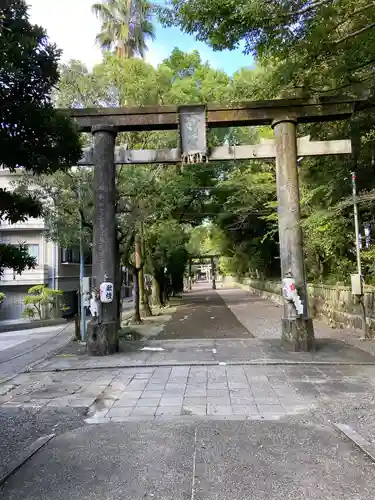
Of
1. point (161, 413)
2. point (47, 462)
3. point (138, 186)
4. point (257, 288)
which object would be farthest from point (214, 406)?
point (257, 288)

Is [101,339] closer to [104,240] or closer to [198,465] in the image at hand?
[104,240]

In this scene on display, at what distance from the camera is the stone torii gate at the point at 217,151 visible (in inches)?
383

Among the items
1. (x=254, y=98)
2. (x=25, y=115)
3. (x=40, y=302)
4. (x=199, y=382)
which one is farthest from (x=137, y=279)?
(x=25, y=115)

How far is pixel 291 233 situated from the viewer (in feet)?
32.1

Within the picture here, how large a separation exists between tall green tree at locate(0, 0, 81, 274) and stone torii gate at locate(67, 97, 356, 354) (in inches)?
233

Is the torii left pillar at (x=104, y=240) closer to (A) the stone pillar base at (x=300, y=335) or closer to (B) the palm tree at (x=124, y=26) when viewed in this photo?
Answer: (A) the stone pillar base at (x=300, y=335)

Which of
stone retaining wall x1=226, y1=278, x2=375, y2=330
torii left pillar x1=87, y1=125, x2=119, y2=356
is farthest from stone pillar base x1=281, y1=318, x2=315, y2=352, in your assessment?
torii left pillar x1=87, y1=125, x2=119, y2=356

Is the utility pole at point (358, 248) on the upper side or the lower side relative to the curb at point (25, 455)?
upper

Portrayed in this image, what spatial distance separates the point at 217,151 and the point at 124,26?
13551 millimetres

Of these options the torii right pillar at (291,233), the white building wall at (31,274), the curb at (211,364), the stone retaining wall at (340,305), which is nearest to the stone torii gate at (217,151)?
the torii right pillar at (291,233)

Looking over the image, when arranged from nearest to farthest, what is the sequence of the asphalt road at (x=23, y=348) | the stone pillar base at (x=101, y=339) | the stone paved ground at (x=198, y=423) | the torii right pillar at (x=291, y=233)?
the stone paved ground at (x=198, y=423), the asphalt road at (x=23, y=348), the torii right pillar at (x=291, y=233), the stone pillar base at (x=101, y=339)

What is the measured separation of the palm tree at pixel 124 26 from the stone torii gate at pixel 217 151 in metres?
12.1

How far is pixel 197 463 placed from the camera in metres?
3.90

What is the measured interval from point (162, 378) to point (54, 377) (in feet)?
6.49
